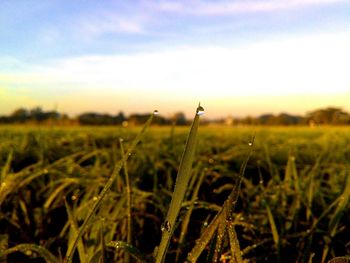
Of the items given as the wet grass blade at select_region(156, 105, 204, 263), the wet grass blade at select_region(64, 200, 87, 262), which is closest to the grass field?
the wet grass blade at select_region(64, 200, 87, 262)

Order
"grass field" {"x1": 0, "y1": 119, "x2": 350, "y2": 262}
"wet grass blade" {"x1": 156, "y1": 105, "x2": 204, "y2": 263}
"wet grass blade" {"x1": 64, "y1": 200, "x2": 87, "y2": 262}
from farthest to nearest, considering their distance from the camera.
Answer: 1. "grass field" {"x1": 0, "y1": 119, "x2": 350, "y2": 262}
2. "wet grass blade" {"x1": 64, "y1": 200, "x2": 87, "y2": 262}
3. "wet grass blade" {"x1": 156, "y1": 105, "x2": 204, "y2": 263}

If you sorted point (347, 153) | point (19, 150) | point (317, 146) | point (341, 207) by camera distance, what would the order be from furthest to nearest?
point (317, 146)
point (347, 153)
point (19, 150)
point (341, 207)

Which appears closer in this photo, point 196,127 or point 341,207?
point 196,127

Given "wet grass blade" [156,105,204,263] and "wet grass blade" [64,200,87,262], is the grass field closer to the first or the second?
"wet grass blade" [64,200,87,262]

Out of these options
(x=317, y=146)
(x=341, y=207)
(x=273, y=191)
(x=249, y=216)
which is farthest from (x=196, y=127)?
(x=317, y=146)

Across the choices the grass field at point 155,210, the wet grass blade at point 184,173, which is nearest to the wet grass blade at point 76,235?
the grass field at point 155,210

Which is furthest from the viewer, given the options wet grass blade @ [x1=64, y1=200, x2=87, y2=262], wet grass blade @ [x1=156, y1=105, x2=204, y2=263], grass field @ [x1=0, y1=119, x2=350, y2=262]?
grass field @ [x1=0, y1=119, x2=350, y2=262]

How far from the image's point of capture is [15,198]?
6.06 ft

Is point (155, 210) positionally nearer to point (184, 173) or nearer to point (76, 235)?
point (76, 235)

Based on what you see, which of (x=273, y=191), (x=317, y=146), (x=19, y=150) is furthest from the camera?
(x=317, y=146)

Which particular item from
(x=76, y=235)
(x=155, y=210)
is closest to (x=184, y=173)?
(x=76, y=235)

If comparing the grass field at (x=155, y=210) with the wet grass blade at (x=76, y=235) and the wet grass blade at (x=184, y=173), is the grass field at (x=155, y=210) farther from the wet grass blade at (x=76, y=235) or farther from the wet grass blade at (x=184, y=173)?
the wet grass blade at (x=184, y=173)

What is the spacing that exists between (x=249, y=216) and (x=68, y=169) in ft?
2.89

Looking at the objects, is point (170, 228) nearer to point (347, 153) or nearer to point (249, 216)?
point (249, 216)
